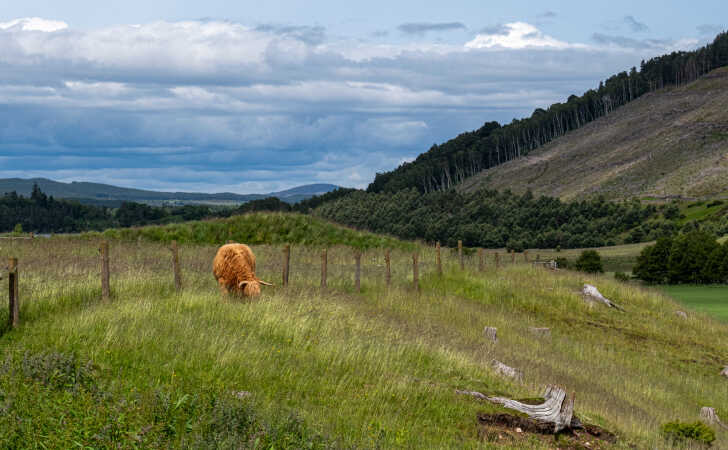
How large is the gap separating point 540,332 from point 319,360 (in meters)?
14.3

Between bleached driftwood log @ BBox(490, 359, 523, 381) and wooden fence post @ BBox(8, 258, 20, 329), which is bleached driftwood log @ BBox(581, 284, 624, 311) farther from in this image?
wooden fence post @ BBox(8, 258, 20, 329)

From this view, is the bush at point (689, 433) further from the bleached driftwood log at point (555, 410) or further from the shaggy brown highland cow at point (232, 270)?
the shaggy brown highland cow at point (232, 270)

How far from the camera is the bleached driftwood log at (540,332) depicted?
83.8 feet

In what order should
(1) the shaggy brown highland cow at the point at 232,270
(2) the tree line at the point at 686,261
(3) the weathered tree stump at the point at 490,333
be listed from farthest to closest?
(2) the tree line at the point at 686,261 → (3) the weathered tree stump at the point at 490,333 → (1) the shaggy brown highland cow at the point at 232,270

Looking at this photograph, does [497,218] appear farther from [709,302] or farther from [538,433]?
[538,433]

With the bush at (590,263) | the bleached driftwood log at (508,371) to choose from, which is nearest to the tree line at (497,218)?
the bush at (590,263)

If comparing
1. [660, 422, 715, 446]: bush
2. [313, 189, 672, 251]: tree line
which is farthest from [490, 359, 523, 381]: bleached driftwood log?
[313, 189, 672, 251]: tree line

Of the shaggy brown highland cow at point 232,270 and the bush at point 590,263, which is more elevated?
the shaggy brown highland cow at point 232,270

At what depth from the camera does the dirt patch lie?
457 inches

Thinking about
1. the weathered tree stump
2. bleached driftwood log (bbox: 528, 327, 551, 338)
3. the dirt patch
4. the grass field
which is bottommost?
the grass field

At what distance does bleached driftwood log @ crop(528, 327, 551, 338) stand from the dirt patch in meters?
13.1

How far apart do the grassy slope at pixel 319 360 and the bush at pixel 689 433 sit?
1.37 feet

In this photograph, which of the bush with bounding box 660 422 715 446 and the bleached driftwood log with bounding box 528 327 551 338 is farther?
the bleached driftwood log with bounding box 528 327 551 338

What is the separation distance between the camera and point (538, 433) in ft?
39.3
